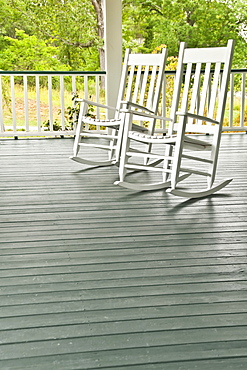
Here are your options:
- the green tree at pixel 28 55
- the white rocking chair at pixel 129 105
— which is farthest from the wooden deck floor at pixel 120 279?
the green tree at pixel 28 55

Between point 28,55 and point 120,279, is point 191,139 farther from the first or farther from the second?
point 28,55

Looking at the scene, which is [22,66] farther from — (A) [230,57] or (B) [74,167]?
(A) [230,57]

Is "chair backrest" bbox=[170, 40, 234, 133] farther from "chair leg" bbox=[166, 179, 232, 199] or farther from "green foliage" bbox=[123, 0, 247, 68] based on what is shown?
"green foliage" bbox=[123, 0, 247, 68]

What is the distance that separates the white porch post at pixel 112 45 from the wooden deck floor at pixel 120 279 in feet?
9.91

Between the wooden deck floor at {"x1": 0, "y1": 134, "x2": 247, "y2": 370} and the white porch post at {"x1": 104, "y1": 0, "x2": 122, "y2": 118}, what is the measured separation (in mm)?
3021

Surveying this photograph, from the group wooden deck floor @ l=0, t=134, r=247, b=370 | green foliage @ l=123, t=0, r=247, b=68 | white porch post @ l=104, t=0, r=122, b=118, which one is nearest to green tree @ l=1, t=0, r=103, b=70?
green foliage @ l=123, t=0, r=247, b=68

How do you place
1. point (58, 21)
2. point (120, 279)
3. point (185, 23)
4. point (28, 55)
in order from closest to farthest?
point (120, 279), point (58, 21), point (185, 23), point (28, 55)

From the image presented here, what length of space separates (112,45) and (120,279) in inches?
200

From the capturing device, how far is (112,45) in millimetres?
6863

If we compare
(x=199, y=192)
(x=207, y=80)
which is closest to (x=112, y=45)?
(x=207, y=80)

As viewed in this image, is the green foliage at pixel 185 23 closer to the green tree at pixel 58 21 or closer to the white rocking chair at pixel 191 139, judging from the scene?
the green tree at pixel 58 21

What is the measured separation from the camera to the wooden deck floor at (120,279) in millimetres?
1714

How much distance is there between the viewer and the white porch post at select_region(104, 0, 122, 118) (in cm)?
672

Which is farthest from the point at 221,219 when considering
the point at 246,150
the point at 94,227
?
the point at 246,150
